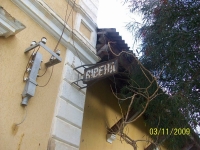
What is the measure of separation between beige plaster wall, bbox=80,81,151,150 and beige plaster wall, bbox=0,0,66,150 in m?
1.51

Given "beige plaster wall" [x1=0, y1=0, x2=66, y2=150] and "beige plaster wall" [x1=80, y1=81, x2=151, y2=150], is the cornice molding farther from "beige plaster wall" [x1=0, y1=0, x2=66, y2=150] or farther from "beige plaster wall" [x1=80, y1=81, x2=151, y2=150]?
"beige plaster wall" [x1=80, y1=81, x2=151, y2=150]

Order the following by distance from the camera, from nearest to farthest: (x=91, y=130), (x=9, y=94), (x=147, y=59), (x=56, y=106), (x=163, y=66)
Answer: (x=9, y=94)
(x=56, y=106)
(x=163, y=66)
(x=147, y=59)
(x=91, y=130)

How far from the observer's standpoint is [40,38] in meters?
4.46

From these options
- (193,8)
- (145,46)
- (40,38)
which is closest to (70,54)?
(40,38)

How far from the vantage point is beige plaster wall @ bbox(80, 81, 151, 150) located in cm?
566

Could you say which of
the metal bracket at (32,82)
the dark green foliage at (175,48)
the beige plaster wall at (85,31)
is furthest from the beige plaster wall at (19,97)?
the dark green foliage at (175,48)

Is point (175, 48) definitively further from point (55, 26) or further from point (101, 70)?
point (55, 26)

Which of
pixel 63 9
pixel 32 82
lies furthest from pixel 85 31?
pixel 32 82

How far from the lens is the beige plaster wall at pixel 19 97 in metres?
3.55

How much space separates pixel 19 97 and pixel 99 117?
2.75 metres

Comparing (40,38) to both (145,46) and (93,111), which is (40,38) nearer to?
(145,46)

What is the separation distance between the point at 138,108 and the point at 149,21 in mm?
1952

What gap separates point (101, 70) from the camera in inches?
187
